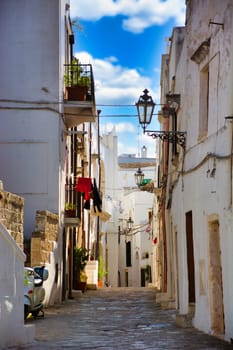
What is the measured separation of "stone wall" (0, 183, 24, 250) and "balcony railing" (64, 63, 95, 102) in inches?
303

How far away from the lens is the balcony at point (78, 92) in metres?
22.2

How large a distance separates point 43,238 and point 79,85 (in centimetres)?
621

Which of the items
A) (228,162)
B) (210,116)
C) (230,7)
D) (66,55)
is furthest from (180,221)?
(66,55)

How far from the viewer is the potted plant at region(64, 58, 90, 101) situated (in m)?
22.3

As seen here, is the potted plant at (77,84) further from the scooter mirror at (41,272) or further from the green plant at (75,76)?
the scooter mirror at (41,272)

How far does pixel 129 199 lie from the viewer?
194 ft

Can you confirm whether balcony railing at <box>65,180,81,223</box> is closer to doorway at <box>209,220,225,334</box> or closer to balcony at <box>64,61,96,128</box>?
balcony at <box>64,61,96,128</box>

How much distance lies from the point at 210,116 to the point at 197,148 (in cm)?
114

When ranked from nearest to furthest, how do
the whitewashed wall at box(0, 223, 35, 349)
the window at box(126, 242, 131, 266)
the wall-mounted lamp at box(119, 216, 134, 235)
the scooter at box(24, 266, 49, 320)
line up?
the whitewashed wall at box(0, 223, 35, 349), the scooter at box(24, 266, 49, 320), the wall-mounted lamp at box(119, 216, 134, 235), the window at box(126, 242, 131, 266)

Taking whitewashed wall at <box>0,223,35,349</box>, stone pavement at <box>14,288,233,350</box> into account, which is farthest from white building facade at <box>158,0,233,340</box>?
whitewashed wall at <box>0,223,35,349</box>

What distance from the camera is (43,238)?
1856 centimetres

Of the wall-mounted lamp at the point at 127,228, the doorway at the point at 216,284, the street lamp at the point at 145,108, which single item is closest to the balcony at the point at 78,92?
the street lamp at the point at 145,108

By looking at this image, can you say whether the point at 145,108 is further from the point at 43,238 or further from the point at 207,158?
the point at 43,238

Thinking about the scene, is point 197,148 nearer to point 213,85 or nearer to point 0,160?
point 213,85
